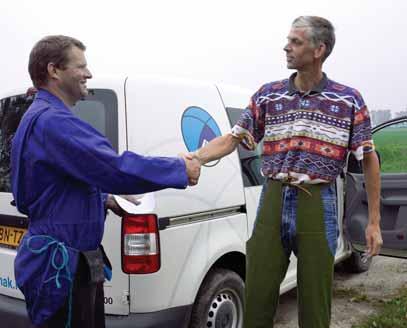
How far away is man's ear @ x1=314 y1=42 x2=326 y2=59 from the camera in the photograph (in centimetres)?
223

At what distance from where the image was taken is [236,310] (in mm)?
3068

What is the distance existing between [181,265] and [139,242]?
1.03 ft

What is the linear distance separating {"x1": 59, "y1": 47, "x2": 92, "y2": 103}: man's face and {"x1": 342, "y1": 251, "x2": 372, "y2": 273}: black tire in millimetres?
3843

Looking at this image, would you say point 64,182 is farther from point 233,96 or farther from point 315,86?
point 233,96

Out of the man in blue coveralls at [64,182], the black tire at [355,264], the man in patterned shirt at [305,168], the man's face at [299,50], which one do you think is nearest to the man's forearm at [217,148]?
the man in patterned shirt at [305,168]

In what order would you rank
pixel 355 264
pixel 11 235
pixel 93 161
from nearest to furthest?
1. pixel 93 161
2. pixel 11 235
3. pixel 355 264

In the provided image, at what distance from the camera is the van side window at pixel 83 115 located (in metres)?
2.48

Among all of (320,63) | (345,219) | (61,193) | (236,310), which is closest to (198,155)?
(61,193)

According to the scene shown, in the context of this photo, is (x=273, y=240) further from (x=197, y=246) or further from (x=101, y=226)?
(x=101, y=226)

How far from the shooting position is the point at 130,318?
242 cm

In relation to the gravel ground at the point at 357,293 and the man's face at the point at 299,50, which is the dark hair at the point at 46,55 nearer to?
the man's face at the point at 299,50

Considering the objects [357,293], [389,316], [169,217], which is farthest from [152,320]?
[357,293]

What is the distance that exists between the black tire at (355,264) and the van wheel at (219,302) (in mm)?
2241

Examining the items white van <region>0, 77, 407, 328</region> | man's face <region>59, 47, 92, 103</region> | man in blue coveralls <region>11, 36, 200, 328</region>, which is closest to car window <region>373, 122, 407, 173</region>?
white van <region>0, 77, 407, 328</region>
